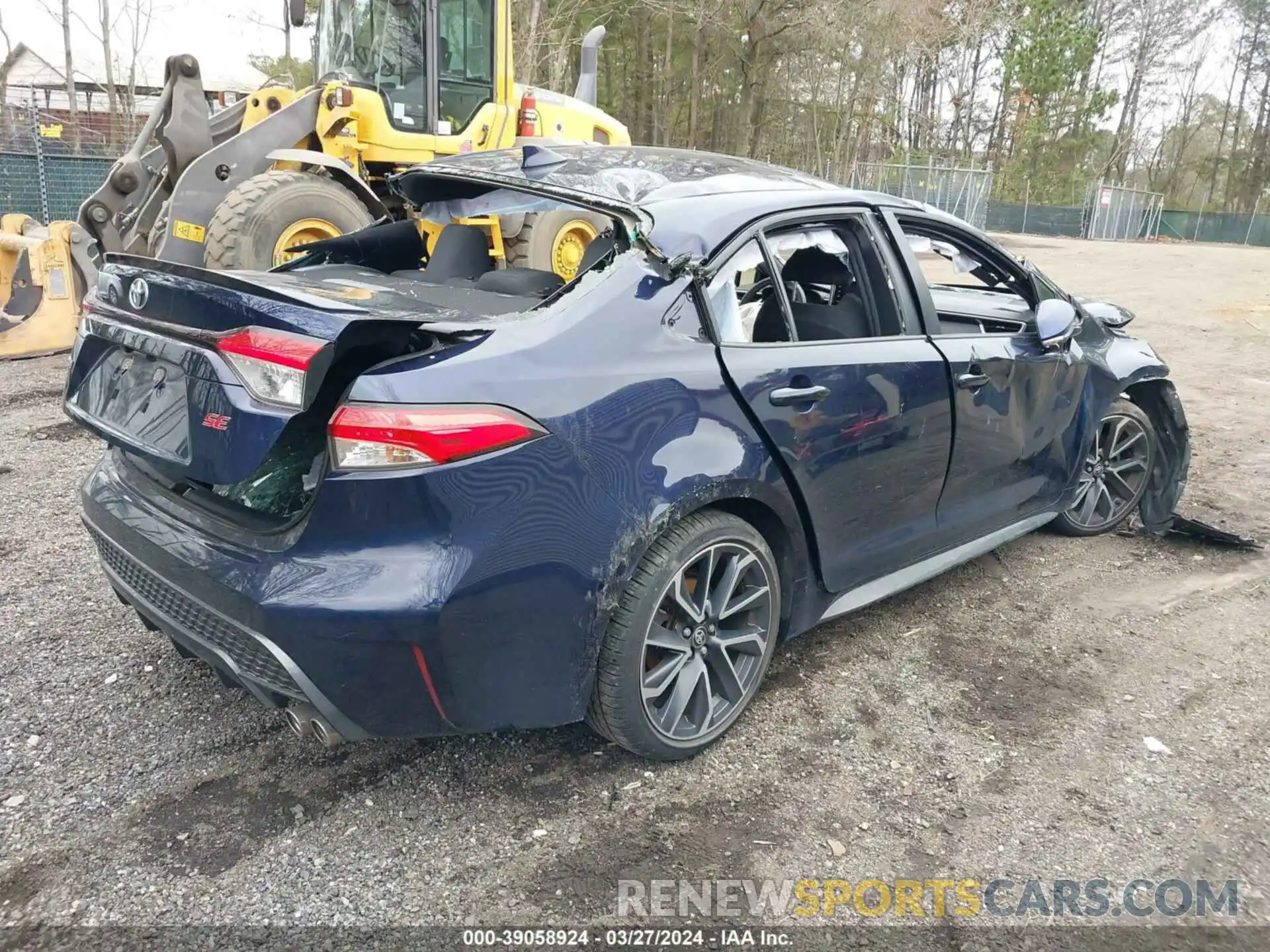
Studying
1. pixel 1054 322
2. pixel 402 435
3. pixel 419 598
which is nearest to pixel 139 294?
pixel 402 435

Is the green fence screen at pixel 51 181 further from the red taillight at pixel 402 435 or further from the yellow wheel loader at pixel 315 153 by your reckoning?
the red taillight at pixel 402 435

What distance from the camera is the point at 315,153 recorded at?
7.69m

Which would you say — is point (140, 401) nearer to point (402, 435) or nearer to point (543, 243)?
point (402, 435)

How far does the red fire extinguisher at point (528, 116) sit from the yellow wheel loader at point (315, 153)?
46mm

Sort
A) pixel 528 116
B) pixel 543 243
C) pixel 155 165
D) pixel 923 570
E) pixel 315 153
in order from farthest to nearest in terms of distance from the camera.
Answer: pixel 528 116 → pixel 155 165 → pixel 543 243 → pixel 315 153 → pixel 923 570

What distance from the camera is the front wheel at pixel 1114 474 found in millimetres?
4578

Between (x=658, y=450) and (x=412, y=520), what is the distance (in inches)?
26.9

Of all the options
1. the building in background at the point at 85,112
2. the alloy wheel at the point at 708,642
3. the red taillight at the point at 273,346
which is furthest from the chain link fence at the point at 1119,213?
the red taillight at the point at 273,346

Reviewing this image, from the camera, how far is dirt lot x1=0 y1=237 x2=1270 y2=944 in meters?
2.29

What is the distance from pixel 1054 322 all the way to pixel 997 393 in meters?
0.46

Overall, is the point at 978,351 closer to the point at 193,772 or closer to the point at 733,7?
the point at 193,772

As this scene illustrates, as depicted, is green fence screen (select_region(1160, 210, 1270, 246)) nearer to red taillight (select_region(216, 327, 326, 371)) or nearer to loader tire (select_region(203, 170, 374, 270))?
loader tire (select_region(203, 170, 374, 270))

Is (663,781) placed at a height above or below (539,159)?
below

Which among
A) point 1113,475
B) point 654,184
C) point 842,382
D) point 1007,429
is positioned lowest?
point 1113,475
